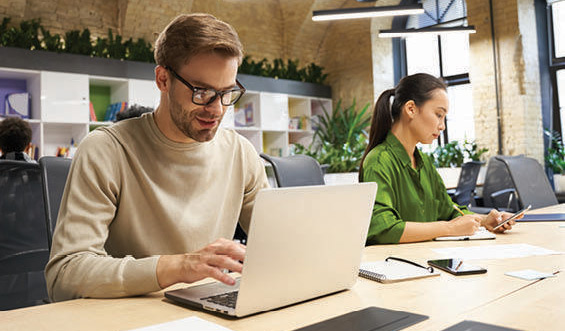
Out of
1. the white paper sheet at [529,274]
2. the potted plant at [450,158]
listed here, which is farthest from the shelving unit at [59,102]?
the white paper sheet at [529,274]

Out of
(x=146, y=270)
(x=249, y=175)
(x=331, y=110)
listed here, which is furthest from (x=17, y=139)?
(x=331, y=110)

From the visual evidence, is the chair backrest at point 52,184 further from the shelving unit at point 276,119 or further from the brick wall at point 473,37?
the brick wall at point 473,37

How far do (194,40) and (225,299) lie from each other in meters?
0.70

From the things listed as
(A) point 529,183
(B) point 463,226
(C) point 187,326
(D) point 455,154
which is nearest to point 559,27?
(D) point 455,154

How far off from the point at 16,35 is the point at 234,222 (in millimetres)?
5481

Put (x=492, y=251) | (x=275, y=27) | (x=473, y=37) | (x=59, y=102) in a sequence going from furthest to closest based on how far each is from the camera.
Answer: (x=275, y=27), (x=473, y=37), (x=59, y=102), (x=492, y=251)

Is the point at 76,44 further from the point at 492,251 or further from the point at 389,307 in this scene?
the point at 389,307

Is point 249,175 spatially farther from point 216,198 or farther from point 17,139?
point 17,139

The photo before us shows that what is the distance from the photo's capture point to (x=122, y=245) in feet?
4.61

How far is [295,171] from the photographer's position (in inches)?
98.2

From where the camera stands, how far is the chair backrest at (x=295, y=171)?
2.40 m

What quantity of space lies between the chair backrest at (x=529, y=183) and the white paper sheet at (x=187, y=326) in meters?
2.62

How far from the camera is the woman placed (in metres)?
2.13

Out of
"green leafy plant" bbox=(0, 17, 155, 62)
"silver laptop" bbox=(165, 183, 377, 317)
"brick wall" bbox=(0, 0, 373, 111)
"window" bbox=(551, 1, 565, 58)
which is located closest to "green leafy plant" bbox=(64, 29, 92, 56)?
"green leafy plant" bbox=(0, 17, 155, 62)
